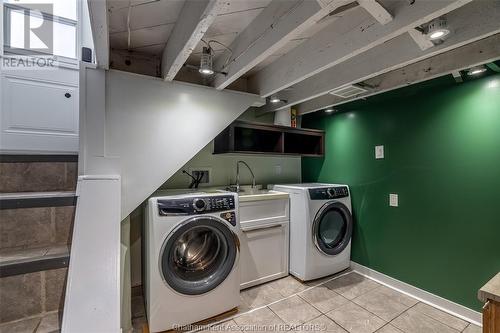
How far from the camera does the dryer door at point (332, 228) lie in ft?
8.06

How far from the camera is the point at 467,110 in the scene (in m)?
1.88

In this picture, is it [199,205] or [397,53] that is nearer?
[397,53]

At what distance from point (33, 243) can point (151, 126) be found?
3.20 feet

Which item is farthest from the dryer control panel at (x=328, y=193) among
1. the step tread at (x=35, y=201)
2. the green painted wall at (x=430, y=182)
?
the step tread at (x=35, y=201)

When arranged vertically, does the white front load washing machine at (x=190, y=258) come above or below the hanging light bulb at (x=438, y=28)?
below

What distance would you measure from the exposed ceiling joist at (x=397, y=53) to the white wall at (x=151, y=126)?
973mm

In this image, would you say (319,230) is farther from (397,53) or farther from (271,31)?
(271,31)

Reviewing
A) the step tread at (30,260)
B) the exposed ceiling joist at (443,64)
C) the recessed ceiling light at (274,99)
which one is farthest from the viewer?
the recessed ceiling light at (274,99)

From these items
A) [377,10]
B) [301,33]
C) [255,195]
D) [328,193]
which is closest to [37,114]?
[255,195]

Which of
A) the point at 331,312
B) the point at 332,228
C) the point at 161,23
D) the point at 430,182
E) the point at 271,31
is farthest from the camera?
the point at 332,228

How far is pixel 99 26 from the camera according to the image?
1111 millimetres

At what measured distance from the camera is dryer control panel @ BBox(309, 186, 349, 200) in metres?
2.43

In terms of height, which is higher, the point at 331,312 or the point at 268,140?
the point at 268,140

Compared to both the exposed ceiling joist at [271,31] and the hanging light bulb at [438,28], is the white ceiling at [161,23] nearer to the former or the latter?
the exposed ceiling joist at [271,31]
